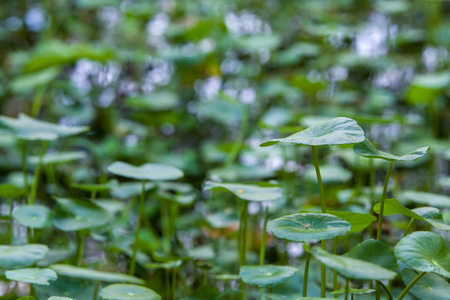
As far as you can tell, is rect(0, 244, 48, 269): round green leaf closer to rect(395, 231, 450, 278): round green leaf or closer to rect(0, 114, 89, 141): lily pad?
rect(0, 114, 89, 141): lily pad

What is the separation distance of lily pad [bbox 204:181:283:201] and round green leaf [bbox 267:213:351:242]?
118 mm

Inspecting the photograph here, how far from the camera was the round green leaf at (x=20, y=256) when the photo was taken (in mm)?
574

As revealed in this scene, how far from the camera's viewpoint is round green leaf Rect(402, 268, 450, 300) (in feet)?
1.64

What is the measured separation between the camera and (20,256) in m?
0.59

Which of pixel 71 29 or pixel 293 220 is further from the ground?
pixel 71 29

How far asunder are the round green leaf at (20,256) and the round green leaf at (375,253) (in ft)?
1.54

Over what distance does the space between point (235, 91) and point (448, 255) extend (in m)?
1.66

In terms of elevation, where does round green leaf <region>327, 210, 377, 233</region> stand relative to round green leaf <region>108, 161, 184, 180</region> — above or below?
below

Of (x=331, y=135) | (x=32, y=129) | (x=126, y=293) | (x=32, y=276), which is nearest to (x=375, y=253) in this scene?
(x=331, y=135)

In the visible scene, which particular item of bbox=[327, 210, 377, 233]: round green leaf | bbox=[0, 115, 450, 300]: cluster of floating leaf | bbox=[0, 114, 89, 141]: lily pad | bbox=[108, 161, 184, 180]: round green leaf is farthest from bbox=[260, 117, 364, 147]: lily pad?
bbox=[0, 114, 89, 141]: lily pad

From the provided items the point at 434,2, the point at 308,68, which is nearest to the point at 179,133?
the point at 308,68

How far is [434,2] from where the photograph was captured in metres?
2.15

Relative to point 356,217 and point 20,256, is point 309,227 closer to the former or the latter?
point 356,217

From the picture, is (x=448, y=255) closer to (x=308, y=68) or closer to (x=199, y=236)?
(x=199, y=236)
